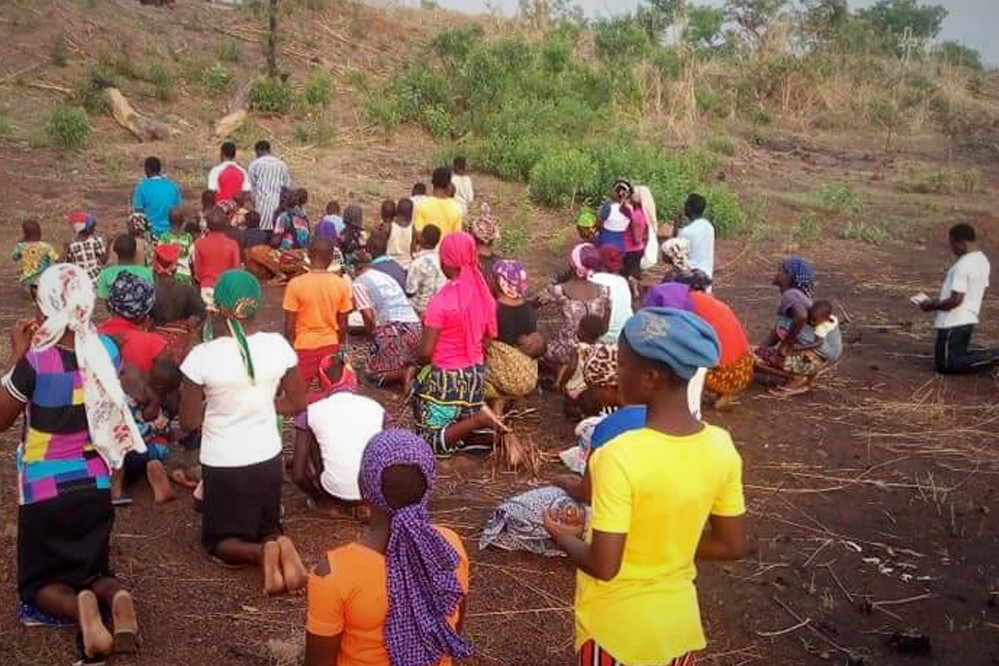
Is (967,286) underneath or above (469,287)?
underneath

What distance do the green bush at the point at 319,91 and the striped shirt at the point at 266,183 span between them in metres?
10.2

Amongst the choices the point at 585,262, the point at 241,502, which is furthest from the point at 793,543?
the point at 241,502

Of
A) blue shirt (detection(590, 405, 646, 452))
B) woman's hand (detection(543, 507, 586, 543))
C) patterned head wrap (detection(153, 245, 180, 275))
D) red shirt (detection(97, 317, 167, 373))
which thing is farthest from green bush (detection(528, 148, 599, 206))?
blue shirt (detection(590, 405, 646, 452))

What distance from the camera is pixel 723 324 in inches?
261

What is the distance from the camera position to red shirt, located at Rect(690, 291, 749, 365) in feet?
21.5

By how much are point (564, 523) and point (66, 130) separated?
14288mm

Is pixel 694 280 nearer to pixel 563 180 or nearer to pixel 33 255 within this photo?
pixel 33 255

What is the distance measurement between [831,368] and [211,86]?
51.9 feet

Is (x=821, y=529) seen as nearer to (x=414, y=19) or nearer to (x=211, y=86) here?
(x=211, y=86)

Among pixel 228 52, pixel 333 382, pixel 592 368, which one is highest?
pixel 228 52

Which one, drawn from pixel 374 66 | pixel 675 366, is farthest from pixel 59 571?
pixel 374 66

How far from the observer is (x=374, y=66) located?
24672 mm

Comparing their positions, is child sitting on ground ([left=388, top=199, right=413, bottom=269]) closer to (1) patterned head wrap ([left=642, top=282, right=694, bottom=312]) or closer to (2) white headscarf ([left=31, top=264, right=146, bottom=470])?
(1) patterned head wrap ([left=642, top=282, right=694, bottom=312])

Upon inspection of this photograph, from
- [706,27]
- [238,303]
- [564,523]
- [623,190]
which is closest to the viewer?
[564,523]
